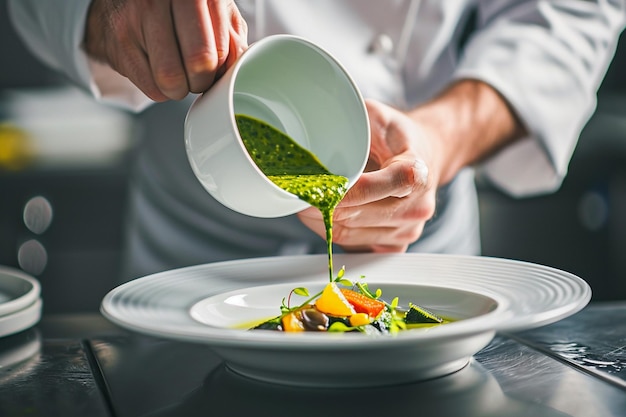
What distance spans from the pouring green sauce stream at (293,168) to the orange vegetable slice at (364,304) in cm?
5

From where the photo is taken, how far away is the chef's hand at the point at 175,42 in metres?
1.00

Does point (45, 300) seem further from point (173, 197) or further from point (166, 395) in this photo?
point (166, 395)

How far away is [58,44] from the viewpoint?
1555 millimetres

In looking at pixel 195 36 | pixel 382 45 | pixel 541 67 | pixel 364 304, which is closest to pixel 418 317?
pixel 364 304

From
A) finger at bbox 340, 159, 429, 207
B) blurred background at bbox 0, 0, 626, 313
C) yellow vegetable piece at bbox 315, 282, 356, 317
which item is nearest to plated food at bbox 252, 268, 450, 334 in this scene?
yellow vegetable piece at bbox 315, 282, 356, 317

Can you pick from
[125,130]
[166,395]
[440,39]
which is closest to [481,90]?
[440,39]

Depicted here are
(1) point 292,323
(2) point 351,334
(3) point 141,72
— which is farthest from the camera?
(3) point 141,72

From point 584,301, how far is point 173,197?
1.09 m

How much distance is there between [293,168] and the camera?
120 cm

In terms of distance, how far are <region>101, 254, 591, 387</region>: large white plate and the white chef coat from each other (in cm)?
43

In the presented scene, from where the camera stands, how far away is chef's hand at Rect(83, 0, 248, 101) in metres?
1.00

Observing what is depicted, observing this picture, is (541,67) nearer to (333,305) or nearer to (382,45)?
(382,45)

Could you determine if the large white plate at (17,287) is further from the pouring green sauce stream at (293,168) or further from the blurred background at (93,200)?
the blurred background at (93,200)

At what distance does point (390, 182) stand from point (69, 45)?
71 centimetres
